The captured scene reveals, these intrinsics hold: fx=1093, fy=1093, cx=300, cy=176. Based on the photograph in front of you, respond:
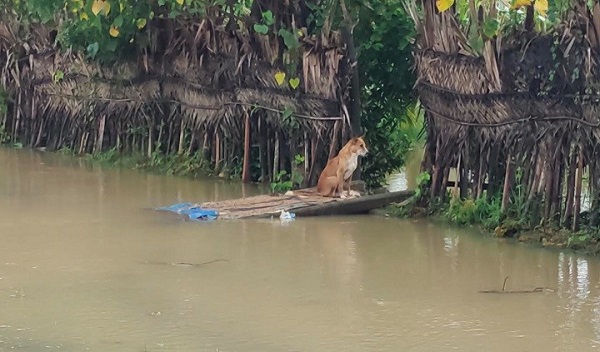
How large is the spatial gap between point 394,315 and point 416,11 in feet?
15.4

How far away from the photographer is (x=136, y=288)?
25.6ft

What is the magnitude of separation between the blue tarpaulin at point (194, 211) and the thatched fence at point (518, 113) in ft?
7.12

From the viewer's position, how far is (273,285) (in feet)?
26.0

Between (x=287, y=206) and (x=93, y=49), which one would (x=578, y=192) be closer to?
(x=287, y=206)

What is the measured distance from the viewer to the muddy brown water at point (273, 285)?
6.62 meters

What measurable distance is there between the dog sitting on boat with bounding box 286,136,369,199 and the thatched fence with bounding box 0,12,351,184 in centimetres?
60

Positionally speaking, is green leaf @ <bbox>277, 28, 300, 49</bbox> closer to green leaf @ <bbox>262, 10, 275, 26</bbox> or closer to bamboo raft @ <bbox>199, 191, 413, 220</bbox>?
green leaf @ <bbox>262, 10, 275, 26</bbox>

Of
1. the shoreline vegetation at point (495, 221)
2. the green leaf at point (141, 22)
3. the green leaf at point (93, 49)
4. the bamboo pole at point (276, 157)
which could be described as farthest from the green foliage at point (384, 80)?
the green leaf at point (93, 49)

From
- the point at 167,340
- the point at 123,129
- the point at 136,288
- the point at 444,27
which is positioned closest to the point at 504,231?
the point at 444,27

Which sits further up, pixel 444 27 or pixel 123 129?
pixel 444 27

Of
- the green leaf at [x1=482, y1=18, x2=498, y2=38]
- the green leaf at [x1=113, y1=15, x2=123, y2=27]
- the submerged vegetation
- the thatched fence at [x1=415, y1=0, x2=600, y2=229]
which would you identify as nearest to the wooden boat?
the thatched fence at [x1=415, y1=0, x2=600, y2=229]

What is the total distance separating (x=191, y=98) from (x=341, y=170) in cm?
339

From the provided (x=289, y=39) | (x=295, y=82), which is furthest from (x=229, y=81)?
(x=289, y=39)

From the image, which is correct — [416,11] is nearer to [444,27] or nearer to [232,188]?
[444,27]
